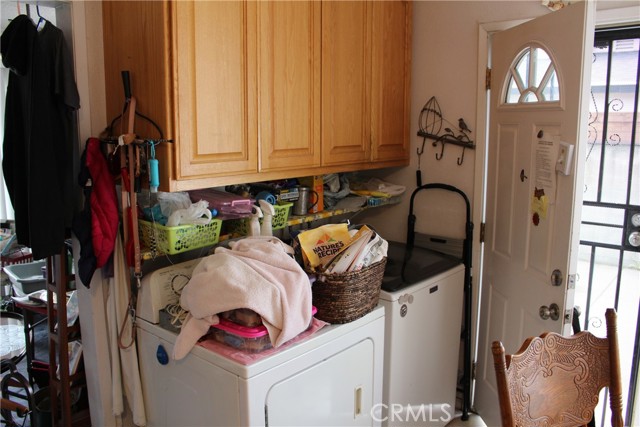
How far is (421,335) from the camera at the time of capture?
7.74 ft

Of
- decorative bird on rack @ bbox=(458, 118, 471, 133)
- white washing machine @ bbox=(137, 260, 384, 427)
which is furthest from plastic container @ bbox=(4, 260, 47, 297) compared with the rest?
decorative bird on rack @ bbox=(458, 118, 471, 133)

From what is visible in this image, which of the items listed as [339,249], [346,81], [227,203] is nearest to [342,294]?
[339,249]

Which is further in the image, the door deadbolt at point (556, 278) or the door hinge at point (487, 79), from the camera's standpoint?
the door hinge at point (487, 79)

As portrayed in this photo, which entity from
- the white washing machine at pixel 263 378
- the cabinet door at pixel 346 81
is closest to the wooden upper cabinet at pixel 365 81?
the cabinet door at pixel 346 81

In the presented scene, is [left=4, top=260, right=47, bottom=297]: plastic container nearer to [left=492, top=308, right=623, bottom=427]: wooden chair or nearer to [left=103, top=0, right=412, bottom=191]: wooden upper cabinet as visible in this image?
[left=103, top=0, right=412, bottom=191]: wooden upper cabinet

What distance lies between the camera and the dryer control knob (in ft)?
5.97

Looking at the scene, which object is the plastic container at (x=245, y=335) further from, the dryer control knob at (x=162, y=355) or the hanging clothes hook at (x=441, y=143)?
the hanging clothes hook at (x=441, y=143)

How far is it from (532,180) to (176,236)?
5.03 ft

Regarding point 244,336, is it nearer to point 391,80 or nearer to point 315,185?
point 315,185

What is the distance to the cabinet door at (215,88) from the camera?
1.66 metres

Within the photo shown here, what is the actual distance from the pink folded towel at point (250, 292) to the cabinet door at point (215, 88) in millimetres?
335

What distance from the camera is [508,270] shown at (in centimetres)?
247

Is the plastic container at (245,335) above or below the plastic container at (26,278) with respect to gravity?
above

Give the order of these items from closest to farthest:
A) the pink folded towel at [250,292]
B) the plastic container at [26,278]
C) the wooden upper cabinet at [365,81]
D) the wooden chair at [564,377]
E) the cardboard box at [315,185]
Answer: the wooden chair at [564,377] < the pink folded towel at [250,292] < the wooden upper cabinet at [365,81] < the cardboard box at [315,185] < the plastic container at [26,278]
